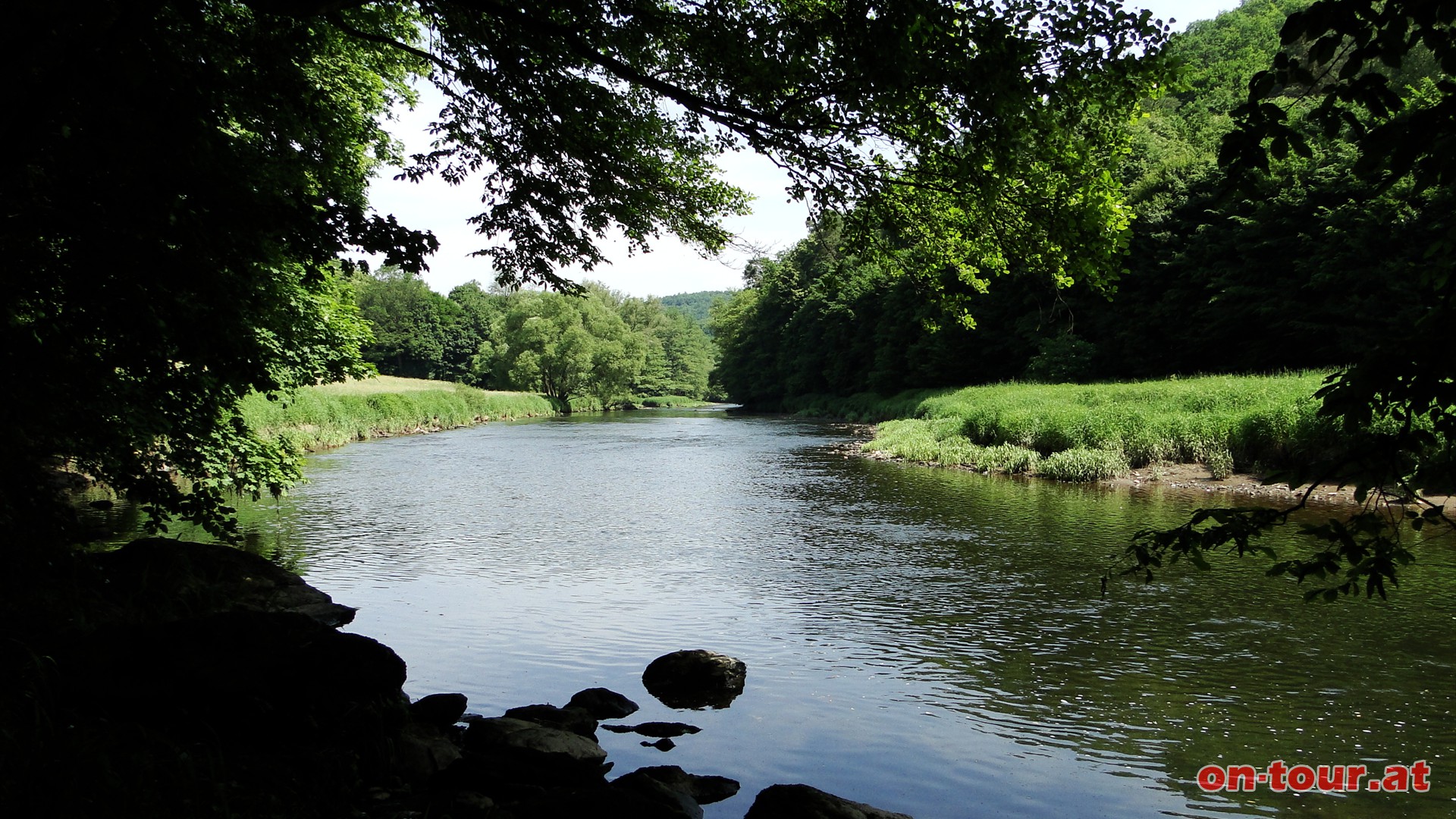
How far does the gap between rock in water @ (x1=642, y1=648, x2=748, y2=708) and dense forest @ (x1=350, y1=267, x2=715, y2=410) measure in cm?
4615

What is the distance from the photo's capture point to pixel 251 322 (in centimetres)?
1050

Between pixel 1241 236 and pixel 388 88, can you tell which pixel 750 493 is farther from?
pixel 1241 236

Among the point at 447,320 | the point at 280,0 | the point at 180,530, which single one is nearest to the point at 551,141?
the point at 280,0

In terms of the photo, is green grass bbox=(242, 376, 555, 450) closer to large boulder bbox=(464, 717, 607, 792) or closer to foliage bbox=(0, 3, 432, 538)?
foliage bbox=(0, 3, 432, 538)

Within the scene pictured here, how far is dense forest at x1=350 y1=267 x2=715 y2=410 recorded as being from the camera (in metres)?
79.8

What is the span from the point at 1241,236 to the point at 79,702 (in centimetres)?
4133

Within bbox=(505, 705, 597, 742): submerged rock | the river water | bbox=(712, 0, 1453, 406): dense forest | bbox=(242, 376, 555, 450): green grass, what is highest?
bbox=(712, 0, 1453, 406): dense forest

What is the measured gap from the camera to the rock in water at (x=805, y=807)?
5.17 metres

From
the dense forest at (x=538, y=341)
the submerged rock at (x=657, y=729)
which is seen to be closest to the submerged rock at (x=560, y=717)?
the submerged rock at (x=657, y=729)

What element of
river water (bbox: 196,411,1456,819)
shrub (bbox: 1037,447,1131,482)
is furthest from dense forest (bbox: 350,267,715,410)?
river water (bbox: 196,411,1456,819)

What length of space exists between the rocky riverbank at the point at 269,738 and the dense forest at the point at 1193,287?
6.01 m

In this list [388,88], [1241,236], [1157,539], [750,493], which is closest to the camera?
[1157,539]

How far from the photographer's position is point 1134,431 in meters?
24.7

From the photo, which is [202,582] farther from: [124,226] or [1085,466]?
[1085,466]
